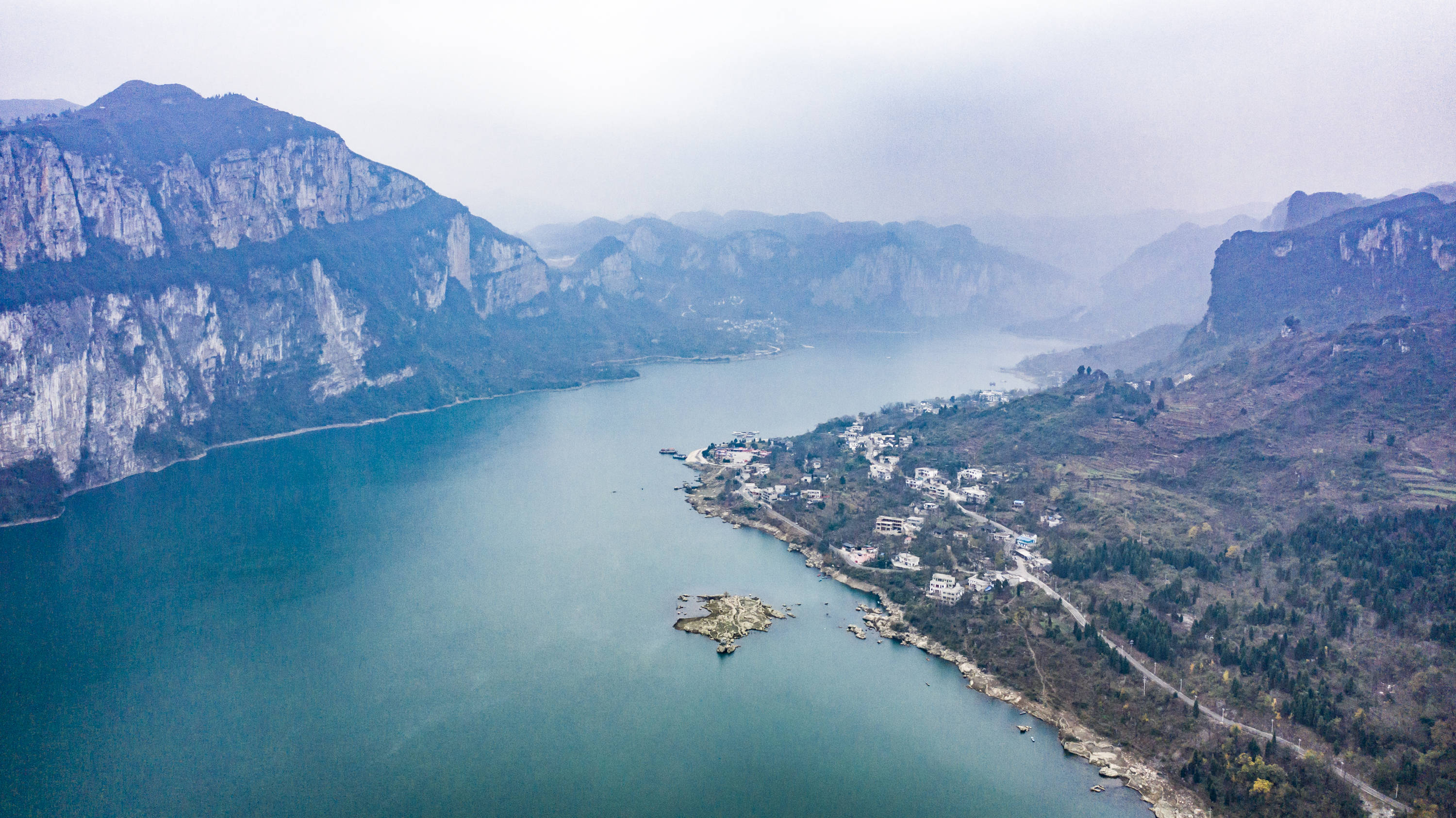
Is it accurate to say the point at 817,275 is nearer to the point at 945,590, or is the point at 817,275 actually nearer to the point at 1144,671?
the point at 945,590

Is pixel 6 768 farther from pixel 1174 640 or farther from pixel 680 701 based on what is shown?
pixel 1174 640

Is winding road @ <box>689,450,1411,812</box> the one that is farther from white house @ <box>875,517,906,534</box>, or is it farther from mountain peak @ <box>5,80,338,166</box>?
mountain peak @ <box>5,80,338,166</box>

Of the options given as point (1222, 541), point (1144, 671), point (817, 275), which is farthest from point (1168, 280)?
point (1144, 671)

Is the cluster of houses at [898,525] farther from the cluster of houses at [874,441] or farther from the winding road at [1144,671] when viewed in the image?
the cluster of houses at [874,441]

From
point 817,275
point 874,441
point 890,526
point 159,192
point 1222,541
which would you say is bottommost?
point 890,526

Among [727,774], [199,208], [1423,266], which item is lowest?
[727,774]

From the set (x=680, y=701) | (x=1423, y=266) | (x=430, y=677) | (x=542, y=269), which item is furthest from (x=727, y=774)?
(x=542, y=269)
